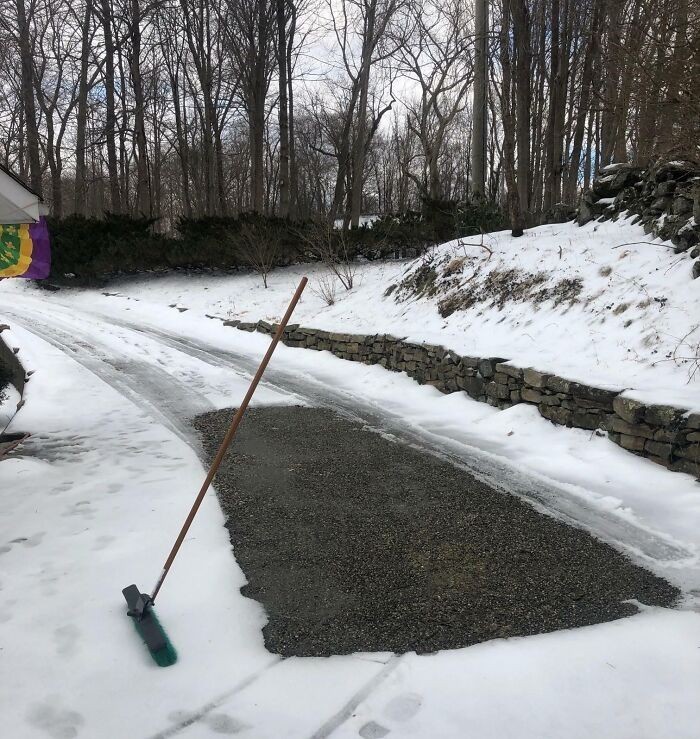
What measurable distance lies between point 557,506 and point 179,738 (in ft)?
10.1

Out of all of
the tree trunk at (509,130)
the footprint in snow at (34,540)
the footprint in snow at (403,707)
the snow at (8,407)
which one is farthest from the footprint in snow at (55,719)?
the tree trunk at (509,130)

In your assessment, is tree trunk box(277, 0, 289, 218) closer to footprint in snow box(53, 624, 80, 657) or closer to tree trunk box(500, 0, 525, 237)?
tree trunk box(500, 0, 525, 237)

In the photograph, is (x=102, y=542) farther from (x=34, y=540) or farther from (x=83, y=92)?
(x=83, y=92)

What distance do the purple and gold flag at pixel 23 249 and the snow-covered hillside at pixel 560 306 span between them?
4943 mm

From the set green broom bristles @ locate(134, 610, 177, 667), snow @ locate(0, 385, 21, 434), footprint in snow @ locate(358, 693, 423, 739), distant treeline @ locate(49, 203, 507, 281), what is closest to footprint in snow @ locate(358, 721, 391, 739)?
footprint in snow @ locate(358, 693, 423, 739)

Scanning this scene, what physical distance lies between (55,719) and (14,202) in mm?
3821

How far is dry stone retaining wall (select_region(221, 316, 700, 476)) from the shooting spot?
4609 mm

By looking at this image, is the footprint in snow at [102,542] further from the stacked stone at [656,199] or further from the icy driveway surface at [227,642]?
the stacked stone at [656,199]

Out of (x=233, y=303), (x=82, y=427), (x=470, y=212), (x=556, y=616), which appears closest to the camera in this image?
(x=556, y=616)

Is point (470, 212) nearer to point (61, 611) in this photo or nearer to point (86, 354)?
point (86, 354)

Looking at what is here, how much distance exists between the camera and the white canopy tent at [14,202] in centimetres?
448

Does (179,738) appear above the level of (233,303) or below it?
below

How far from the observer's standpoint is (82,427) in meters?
6.18

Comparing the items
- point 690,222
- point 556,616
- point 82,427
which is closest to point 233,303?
point 82,427
